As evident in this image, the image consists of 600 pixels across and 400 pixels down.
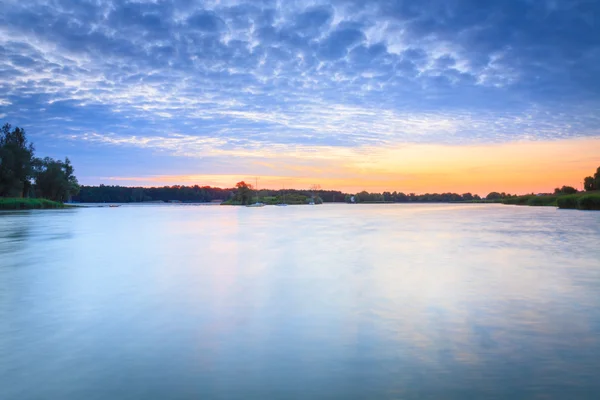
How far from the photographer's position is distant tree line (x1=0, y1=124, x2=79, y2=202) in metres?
78.1

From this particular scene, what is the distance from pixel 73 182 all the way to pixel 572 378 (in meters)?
130

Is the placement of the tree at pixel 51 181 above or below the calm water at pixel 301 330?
above

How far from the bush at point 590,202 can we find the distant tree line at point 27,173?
92.0m

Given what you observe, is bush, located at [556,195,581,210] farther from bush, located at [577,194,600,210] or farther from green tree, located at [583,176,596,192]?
green tree, located at [583,176,596,192]

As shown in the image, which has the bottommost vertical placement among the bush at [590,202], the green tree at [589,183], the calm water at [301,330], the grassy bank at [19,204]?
the calm water at [301,330]

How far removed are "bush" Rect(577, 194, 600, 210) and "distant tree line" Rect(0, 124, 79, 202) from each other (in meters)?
92.0

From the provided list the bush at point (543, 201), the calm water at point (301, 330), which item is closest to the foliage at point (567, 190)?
the bush at point (543, 201)

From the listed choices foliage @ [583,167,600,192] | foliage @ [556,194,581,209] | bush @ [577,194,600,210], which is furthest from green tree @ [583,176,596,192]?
bush @ [577,194,600,210]

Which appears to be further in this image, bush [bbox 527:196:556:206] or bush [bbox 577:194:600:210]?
bush [bbox 527:196:556:206]

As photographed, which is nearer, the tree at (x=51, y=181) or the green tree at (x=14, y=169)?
the green tree at (x=14, y=169)

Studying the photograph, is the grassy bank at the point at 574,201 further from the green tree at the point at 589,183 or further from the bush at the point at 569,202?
the green tree at the point at 589,183

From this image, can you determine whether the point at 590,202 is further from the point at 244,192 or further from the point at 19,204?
the point at 244,192

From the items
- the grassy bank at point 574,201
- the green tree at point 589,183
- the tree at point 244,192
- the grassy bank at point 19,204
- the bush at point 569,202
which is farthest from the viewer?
the tree at point 244,192

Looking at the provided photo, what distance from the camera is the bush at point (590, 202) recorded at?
6188 centimetres
